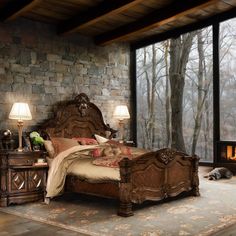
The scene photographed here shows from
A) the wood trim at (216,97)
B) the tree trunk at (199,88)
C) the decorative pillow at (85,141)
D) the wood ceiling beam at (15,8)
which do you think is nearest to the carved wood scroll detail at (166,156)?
the decorative pillow at (85,141)

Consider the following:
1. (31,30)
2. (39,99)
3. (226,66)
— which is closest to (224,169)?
(226,66)

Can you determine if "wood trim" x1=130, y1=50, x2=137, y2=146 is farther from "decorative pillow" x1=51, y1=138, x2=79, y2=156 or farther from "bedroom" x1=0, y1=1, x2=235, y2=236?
"decorative pillow" x1=51, y1=138, x2=79, y2=156

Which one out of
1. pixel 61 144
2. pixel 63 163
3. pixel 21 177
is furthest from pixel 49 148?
pixel 21 177


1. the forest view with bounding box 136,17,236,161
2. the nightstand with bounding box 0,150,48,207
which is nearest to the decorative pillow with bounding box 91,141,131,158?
the nightstand with bounding box 0,150,48,207

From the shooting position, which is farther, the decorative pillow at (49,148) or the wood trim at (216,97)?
the wood trim at (216,97)

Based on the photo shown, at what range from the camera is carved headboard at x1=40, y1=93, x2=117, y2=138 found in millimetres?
6718

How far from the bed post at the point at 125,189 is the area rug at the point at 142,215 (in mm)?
117

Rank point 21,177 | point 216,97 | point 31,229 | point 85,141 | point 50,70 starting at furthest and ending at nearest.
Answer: point 216,97, point 50,70, point 85,141, point 21,177, point 31,229

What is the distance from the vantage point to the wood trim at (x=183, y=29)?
721 cm

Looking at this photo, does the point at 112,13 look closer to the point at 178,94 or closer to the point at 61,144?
the point at 61,144

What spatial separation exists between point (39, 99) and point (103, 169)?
2641 millimetres

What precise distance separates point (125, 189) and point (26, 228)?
1.27m

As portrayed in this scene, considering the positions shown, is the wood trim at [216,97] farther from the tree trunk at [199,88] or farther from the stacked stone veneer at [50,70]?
the stacked stone veneer at [50,70]

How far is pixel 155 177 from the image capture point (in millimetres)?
4887
